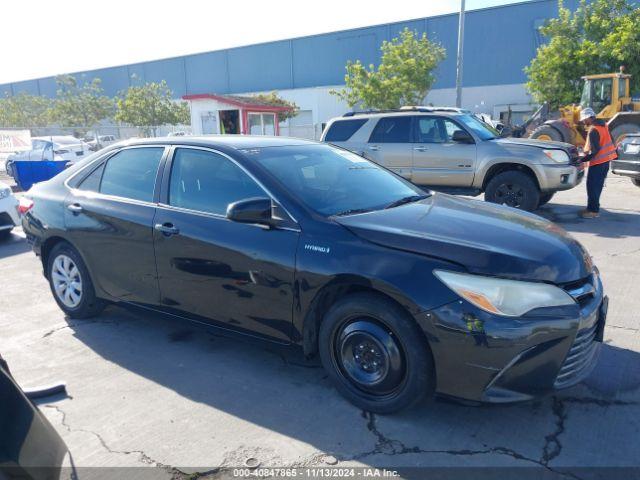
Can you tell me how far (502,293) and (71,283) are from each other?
378 centimetres

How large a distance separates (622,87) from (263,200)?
21.6 meters

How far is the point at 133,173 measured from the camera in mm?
4273

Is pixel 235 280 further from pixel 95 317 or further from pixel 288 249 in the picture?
pixel 95 317

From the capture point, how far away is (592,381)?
3.45 metres

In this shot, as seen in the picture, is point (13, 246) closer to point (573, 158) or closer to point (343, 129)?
point (343, 129)

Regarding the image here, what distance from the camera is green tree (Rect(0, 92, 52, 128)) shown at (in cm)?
4847

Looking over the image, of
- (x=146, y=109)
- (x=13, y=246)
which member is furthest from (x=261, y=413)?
(x=146, y=109)

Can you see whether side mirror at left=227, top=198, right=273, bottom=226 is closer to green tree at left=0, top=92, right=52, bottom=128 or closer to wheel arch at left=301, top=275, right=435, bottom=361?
wheel arch at left=301, top=275, right=435, bottom=361

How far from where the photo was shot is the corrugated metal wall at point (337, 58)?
3819cm

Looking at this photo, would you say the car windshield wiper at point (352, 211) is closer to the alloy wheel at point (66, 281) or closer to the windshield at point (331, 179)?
the windshield at point (331, 179)

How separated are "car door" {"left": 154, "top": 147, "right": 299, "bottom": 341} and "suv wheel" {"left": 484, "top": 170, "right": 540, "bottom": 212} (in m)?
6.44

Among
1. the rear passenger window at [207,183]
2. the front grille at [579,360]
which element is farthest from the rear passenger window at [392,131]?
the front grille at [579,360]

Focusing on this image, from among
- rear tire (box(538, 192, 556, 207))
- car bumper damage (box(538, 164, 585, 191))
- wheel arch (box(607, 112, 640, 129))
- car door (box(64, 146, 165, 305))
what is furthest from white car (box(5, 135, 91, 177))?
wheel arch (box(607, 112, 640, 129))

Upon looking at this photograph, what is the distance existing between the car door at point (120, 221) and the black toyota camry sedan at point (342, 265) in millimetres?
14
